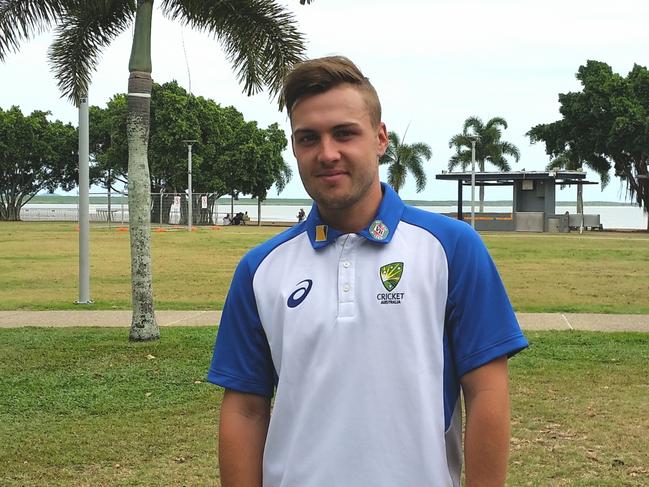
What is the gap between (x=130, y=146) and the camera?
10016 mm

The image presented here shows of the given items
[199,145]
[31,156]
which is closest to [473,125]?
[199,145]

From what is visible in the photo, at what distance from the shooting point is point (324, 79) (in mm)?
1942

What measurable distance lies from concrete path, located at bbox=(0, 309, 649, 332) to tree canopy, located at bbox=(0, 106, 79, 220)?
2087 inches

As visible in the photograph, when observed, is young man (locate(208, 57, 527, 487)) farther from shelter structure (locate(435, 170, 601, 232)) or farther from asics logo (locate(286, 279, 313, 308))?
shelter structure (locate(435, 170, 601, 232))

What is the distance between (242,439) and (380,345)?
449 millimetres

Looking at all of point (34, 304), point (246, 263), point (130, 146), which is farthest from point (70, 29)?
point (246, 263)

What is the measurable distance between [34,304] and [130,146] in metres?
5.13

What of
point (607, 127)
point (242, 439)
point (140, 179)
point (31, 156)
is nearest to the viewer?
point (242, 439)

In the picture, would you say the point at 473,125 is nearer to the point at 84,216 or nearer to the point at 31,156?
the point at 31,156

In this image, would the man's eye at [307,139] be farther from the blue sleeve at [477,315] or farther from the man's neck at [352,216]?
the blue sleeve at [477,315]

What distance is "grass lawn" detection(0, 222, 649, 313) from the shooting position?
1435cm

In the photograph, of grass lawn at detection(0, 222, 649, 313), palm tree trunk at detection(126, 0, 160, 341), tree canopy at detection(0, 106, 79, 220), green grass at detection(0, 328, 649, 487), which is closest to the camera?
green grass at detection(0, 328, 649, 487)

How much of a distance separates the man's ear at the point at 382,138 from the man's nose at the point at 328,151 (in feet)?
0.49

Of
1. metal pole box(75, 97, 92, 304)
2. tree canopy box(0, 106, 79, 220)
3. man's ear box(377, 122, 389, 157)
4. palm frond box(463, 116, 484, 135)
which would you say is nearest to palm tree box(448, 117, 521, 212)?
palm frond box(463, 116, 484, 135)
